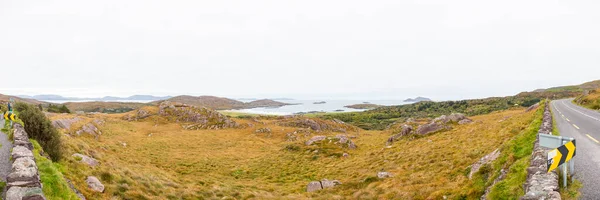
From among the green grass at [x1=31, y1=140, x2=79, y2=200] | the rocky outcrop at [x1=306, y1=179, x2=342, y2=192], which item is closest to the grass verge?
the rocky outcrop at [x1=306, y1=179, x2=342, y2=192]

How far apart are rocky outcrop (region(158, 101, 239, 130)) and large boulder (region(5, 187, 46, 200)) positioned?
61339mm

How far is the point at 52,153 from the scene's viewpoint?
14867 mm

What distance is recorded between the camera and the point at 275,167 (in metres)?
33.1

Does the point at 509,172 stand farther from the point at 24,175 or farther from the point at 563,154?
the point at 24,175

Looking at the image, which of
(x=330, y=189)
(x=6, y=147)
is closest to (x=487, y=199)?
(x=330, y=189)

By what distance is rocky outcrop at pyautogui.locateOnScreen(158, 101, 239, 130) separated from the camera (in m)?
69.9

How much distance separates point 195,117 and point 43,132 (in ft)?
199

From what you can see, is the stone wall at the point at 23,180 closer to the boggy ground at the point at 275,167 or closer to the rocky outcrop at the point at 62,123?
the boggy ground at the point at 275,167

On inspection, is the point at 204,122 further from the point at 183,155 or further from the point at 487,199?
the point at 487,199

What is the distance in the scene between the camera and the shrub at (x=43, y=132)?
591 inches

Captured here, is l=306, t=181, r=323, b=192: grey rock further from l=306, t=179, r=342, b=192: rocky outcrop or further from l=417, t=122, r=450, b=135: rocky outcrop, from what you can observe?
l=417, t=122, r=450, b=135: rocky outcrop

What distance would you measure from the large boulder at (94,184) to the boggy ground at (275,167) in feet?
1.53

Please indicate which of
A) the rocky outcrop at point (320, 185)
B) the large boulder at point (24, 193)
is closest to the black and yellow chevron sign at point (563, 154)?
the large boulder at point (24, 193)

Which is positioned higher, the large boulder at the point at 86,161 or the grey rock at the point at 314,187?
the large boulder at the point at 86,161
